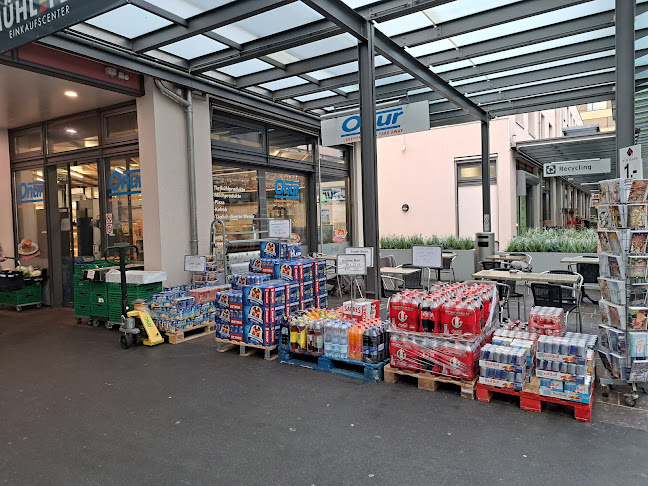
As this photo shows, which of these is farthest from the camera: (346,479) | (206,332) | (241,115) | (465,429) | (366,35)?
(241,115)

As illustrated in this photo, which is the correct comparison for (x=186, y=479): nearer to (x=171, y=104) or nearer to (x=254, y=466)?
(x=254, y=466)

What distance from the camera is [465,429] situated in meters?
3.78

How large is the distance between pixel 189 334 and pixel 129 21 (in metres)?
4.71

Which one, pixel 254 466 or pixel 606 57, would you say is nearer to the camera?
pixel 254 466

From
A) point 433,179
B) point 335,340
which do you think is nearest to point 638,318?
point 335,340

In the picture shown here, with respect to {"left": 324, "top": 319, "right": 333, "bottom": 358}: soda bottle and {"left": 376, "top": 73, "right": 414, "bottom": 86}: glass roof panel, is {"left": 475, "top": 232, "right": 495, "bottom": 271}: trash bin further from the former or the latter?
{"left": 324, "top": 319, "right": 333, "bottom": 358}: soda bottle

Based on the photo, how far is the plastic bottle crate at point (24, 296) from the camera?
9516 mm

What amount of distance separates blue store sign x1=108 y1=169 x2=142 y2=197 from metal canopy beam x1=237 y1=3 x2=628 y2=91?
2.77 metres

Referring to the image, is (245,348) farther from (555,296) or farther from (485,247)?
(485,247)

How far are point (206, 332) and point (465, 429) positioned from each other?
4634 mm

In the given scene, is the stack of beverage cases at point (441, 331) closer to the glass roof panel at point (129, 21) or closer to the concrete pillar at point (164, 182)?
the concrete pillar at point (164, 182)

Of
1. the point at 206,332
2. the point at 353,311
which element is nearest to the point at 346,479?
the point at 353,311

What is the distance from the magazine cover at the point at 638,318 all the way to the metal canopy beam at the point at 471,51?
4.56 m

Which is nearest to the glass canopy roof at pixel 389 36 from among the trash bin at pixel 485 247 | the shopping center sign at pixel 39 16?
the shopping center sign at pixel 39 16
